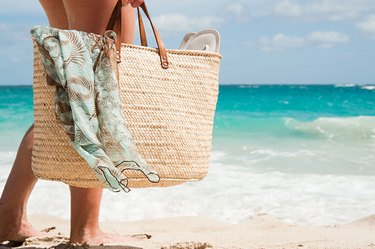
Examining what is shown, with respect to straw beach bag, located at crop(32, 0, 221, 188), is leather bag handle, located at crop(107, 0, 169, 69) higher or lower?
higher

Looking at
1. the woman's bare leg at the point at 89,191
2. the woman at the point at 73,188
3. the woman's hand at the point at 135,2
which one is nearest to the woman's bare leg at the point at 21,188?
the woman at the point at 73,188

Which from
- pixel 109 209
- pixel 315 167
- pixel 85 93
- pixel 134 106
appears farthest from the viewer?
pixel 315 167

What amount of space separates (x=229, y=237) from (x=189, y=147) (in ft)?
2.51

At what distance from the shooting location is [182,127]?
2039 mm

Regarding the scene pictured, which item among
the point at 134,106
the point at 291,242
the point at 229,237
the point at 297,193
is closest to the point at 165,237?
the point at 229,237

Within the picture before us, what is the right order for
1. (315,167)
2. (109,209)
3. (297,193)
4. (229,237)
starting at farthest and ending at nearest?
1. (315,167)
2. (297,193)
3. (109,209)
4. (229,237)

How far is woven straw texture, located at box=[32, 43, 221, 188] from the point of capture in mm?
1867

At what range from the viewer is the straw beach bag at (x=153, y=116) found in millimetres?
1867

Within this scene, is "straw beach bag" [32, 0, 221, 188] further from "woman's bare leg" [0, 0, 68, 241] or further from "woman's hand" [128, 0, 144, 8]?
"woman's bare leg" [0, 0, 68, 241]

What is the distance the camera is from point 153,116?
77.7 inches

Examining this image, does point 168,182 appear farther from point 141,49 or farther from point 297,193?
point 297,193

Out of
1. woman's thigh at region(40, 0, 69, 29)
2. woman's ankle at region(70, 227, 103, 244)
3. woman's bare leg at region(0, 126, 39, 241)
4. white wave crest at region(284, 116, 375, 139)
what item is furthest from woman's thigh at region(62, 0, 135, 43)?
white wave crest at region(284, 116, 375, 139)

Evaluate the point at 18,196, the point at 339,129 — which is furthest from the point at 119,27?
the point at 339,129

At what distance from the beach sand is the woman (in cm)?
7
